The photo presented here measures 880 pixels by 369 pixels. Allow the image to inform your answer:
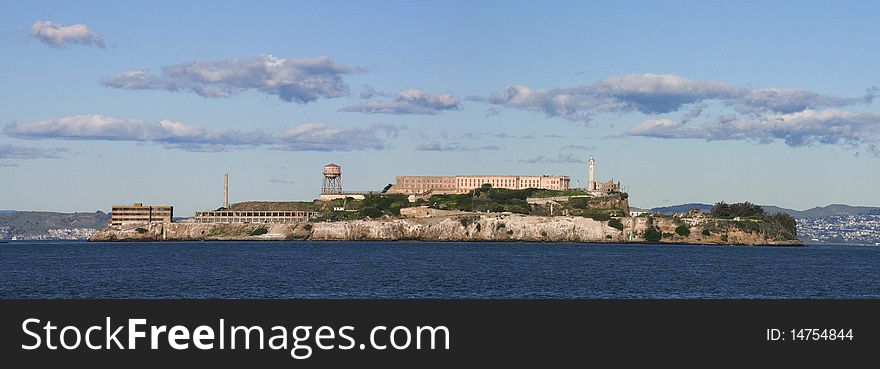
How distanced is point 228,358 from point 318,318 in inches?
80.6

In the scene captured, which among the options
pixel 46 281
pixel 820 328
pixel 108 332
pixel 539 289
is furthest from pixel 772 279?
pixel 108 332

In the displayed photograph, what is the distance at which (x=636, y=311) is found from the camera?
2391 centimetres

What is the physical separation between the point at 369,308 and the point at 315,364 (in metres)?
1.74

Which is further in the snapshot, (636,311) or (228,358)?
(636,311)

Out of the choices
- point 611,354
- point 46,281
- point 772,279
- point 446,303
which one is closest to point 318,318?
point 446,303

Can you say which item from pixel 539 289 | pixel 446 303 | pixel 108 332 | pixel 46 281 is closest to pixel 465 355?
pixel 446 303

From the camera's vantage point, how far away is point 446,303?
75.4 ft

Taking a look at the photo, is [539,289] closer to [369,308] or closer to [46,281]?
[46,281]

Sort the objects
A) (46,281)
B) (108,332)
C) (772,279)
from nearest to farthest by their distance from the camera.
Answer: (108,332) → (46,281) → (772,279)

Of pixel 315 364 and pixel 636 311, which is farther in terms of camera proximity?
pixel 636 311

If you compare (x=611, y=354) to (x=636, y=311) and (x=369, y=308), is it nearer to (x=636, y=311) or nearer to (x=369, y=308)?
(x=636, y=311)

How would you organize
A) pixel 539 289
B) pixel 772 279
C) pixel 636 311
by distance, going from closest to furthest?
pixel 636 311
pixel 539 289
pixel 772 279

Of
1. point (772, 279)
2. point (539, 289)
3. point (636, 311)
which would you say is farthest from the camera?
point (772, 279)

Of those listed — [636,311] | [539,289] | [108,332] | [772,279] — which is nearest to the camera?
[108,332]
